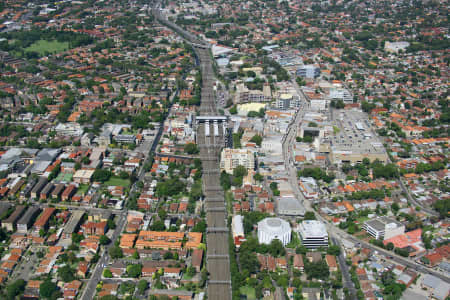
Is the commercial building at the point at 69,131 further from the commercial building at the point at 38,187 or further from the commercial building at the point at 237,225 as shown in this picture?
the commercial building at the point at 237,225

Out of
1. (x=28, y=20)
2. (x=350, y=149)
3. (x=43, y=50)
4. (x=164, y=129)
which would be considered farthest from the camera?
(x=28, y=20)

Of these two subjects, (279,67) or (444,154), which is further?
(279,67)

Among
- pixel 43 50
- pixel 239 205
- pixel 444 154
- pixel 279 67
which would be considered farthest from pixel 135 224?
pixel 43 50

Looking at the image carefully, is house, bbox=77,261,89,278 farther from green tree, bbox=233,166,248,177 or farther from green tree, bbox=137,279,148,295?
green tree, bbox=233,166,248,177

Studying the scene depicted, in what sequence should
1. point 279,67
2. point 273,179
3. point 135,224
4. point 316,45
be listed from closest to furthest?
1. point 135,224
2. point 273,179
3. point 279,67
4. point 316,45

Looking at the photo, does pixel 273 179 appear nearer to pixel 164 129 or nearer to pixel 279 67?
pixel 164 129

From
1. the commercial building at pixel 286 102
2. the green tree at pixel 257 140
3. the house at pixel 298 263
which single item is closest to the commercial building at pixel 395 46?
the commercial building at pixel 286 102
